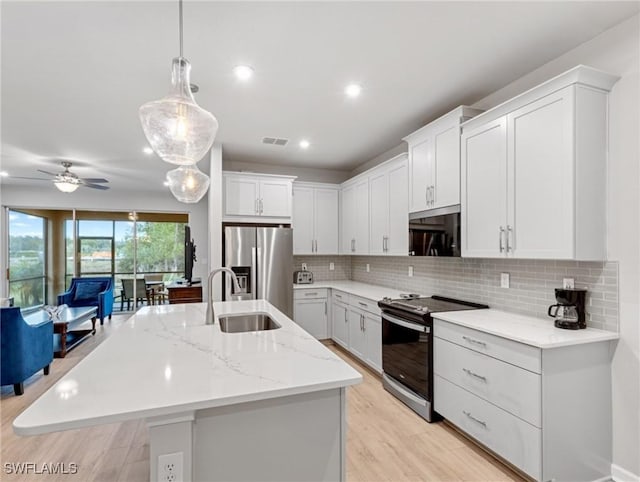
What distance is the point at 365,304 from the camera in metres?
3.74

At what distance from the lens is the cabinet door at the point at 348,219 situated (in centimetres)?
475

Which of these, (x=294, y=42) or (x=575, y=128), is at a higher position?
(x=294, y=42)

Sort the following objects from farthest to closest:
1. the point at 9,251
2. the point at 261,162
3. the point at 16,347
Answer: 1. the point at 9,251
2. the point at 261,162
3. the point at 16,347

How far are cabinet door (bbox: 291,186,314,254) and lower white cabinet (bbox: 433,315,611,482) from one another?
9.95 ft

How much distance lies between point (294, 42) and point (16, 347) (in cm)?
372

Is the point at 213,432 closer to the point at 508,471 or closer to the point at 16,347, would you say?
the point at 508,471

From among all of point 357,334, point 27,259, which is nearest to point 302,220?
point 357,334

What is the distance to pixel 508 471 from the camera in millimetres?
2049

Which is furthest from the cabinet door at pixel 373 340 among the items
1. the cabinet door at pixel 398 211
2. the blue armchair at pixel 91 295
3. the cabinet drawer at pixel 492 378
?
the blue armchair at pixel 91 295

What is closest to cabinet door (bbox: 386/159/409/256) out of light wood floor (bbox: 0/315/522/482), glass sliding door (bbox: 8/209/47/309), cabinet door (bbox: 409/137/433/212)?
cabinet door (bbox: 409/137/433/212)

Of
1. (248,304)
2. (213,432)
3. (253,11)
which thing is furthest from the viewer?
(248,304)

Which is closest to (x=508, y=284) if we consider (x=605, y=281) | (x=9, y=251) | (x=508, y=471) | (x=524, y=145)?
(x=605, y=281)

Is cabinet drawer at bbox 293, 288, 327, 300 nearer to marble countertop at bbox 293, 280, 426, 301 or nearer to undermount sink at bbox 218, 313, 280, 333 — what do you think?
marble countertop at bbox 293, 280, 426, 301

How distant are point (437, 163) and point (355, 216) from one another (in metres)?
1.85
